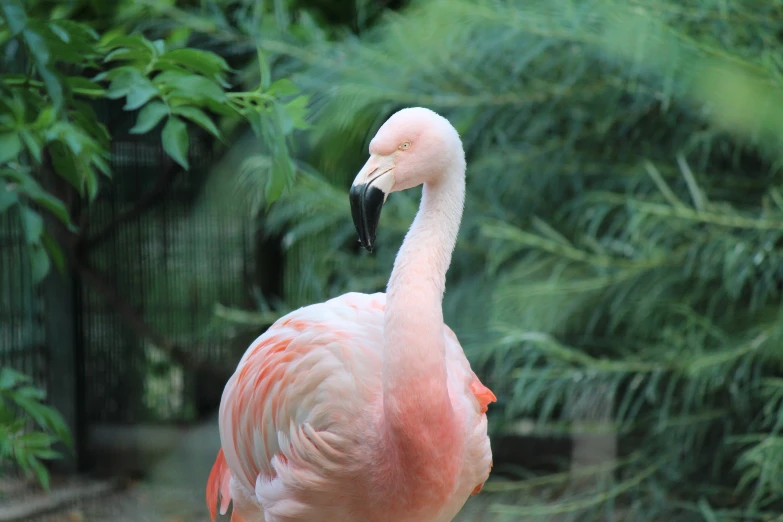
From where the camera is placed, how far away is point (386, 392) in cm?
118

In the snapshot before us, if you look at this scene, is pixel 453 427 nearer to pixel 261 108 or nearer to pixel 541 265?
pixel 261 108

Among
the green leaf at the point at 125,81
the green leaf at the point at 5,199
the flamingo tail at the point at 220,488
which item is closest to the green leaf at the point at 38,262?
the green leaf at the point at 5,199

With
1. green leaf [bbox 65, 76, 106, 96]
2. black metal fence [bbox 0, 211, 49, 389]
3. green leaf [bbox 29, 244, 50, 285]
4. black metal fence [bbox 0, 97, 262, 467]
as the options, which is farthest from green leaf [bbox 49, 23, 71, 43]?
black metal fence [bbox 0, 97, 262, 467]

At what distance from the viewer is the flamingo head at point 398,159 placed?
1.14 meters

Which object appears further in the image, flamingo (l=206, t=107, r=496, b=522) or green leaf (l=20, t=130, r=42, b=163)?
flamingo (l=206, t=107, r=496, b=522)

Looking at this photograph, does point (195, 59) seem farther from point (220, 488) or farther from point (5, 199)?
point (220, 488)

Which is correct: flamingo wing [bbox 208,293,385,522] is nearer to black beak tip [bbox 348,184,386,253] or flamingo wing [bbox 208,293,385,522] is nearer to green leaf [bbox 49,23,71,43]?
black beak tip [bbox 348,184,386,253]

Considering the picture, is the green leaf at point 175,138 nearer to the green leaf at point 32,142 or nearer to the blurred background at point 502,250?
the green leaf at point 32,142

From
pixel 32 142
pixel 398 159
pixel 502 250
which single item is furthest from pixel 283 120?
pixel 502 250

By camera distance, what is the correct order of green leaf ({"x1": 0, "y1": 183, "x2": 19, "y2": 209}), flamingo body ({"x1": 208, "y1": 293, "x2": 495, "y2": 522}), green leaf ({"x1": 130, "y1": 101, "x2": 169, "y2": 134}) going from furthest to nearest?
flamingo body ({"x1": 208, "y1": 293, "x2": 495, "y2": 522})
green leaf ({"x1": 130, "y1": 101, "x2": 169, "y2": 134})
green leaf ({"x1": 0, "y1": 183, "x2": 19, "y2": 209})

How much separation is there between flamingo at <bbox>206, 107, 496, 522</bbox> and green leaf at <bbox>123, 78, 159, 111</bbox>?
294mm

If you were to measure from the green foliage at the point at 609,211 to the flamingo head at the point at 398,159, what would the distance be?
2.87ft

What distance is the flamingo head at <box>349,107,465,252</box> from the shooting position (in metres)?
1.14

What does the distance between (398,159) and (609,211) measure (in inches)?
55.5
